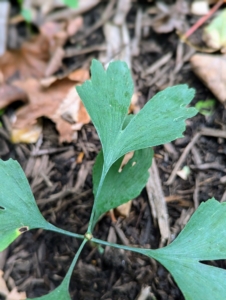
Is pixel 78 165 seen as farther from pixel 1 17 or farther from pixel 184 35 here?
pixel 1 17

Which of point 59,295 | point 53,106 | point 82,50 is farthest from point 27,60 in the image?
point 59,295

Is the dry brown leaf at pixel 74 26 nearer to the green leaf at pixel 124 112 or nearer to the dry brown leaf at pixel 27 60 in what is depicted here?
the dry brown leaf at pixel 27 60

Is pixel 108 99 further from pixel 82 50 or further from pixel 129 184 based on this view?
pixel 82 50

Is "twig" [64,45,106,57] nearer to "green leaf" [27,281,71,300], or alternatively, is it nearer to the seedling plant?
the seedling plant

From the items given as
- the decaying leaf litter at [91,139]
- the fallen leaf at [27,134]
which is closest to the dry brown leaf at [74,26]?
the decaying leaf litter at [91,139]

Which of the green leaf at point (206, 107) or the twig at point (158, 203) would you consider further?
the green leaf at point (206, 107)

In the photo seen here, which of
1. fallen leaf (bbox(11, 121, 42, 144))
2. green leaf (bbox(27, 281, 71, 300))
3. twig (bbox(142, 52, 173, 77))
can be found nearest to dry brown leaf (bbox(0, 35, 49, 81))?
fallen leaf (bbox(11, 121, 42, 144))
